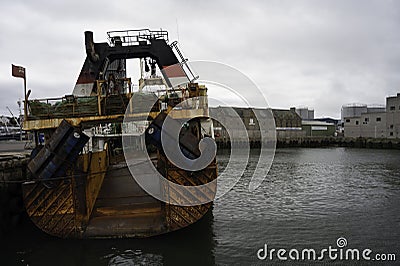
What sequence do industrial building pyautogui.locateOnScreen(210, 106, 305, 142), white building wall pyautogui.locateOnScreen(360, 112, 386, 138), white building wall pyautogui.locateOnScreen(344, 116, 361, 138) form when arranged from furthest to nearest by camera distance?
industrial building pyautogui.locateOnScreen(210, 106, 305, 142)
white building wall pyautogui.locateOnScreen(344, 116, 361, 138)
white building wall pyautogui.locateOnScreen(360, 112, 386, 138)

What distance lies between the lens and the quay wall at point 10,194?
457 inches

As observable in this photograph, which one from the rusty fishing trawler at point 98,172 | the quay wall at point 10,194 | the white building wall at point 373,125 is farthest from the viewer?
the white building wall at point 373,125

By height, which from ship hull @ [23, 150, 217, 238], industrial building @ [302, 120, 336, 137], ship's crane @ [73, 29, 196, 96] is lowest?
ship hull @ [23, 150, 217, 238]

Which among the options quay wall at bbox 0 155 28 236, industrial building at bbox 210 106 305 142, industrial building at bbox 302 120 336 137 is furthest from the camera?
industrial building at bbox 302 120 336 137

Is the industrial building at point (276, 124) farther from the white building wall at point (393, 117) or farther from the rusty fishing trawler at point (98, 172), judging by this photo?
the rusty fishing trawler at point (98, 172)

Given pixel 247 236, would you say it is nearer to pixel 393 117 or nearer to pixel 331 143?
pixel 393 117

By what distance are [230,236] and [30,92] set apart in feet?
26.4

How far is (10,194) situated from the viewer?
1236cm

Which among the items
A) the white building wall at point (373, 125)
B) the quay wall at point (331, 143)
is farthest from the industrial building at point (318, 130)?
the white building wall at point (373, 125)

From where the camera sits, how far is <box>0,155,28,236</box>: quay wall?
1161 cm

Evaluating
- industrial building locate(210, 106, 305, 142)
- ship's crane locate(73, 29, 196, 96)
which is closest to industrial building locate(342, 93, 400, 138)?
industrial building locate(210, 106, 305, 142)

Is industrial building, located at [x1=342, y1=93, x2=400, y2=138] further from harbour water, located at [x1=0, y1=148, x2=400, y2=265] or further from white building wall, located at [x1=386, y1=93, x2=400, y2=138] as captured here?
harbour water, located at [x1=0, y1=148, x2=400, y2=265]

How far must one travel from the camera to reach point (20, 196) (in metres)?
13.1

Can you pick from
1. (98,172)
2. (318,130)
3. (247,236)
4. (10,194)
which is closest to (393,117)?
(318,130)
